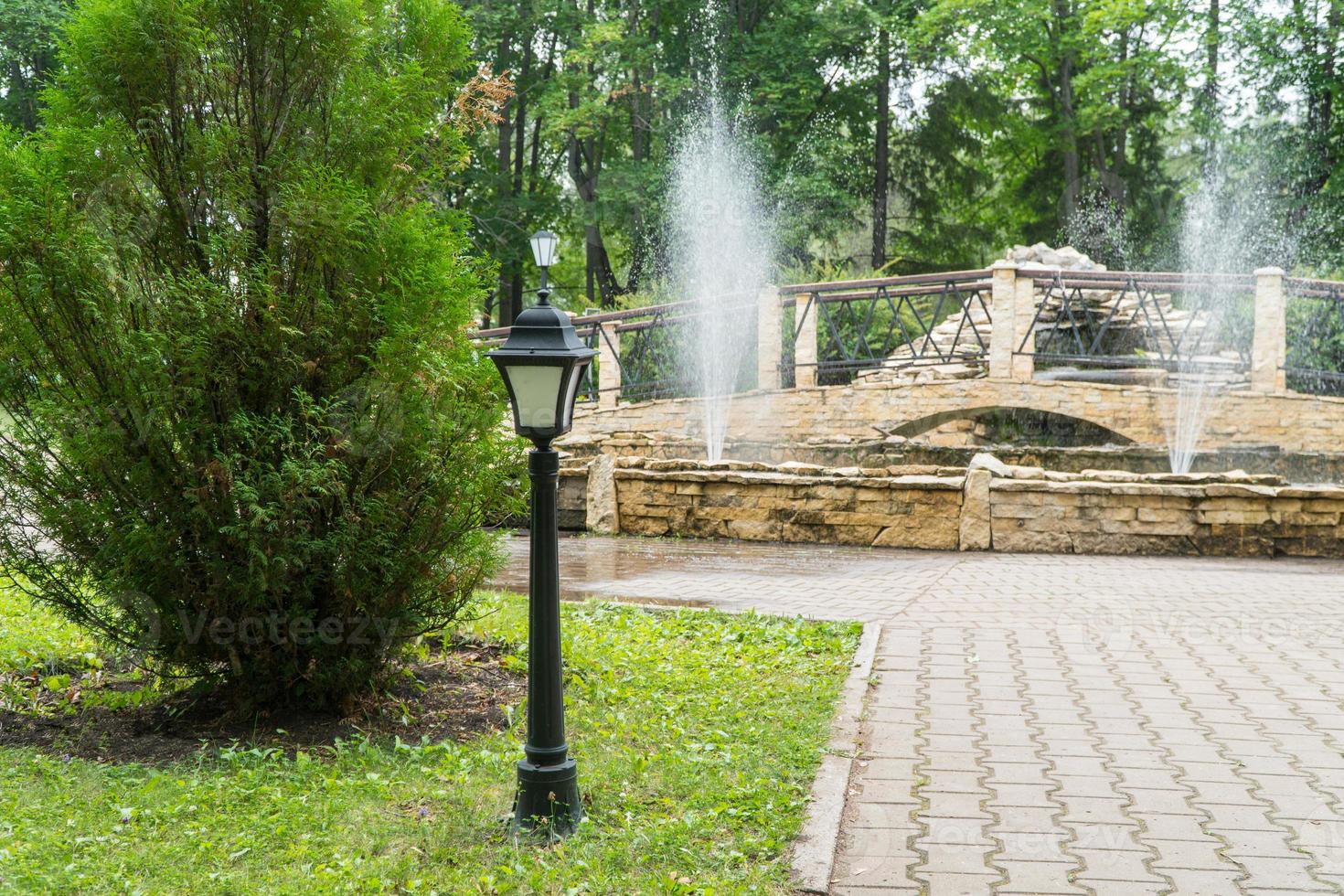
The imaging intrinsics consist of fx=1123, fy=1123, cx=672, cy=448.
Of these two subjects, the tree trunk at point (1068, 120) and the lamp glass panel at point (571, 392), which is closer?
the lamp glass panel at point (571, 392)

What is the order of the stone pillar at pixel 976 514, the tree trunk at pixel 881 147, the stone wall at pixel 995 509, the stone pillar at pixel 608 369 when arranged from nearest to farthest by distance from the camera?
1. the stone wall at pixel 995 509
2. the stone pillar at pixel 976 514
3. the stone pillar at pixel 608 369
4. the tree trunk at pixel 881 147

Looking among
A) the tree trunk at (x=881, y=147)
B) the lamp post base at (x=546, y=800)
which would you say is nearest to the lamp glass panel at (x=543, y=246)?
the lamp post base at (x=546, y=800)

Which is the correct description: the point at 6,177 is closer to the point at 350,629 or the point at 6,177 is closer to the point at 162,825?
the point at 350,629

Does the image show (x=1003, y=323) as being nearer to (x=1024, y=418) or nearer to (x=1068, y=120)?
(x=1024, y=418)

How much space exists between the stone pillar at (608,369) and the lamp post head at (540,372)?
17.1 metres

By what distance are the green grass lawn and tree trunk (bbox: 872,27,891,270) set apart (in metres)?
23.3

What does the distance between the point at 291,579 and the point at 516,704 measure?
3.74 feet

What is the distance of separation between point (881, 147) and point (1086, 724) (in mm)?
24142

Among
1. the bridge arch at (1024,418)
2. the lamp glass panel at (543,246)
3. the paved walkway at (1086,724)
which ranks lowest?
the paved walkway at (1086,724)

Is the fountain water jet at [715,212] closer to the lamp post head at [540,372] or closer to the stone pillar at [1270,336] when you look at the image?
the stone pillar at [1270,336]

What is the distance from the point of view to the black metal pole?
3.54 meters

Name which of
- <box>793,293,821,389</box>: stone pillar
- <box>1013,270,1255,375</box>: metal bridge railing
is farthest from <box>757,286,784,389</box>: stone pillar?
<box>1013,270,1255,375</box>: metal bridge railing

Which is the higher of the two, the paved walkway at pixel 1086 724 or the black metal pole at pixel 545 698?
the black metal pole at pixel 545 698

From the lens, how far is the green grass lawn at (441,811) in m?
3.16
